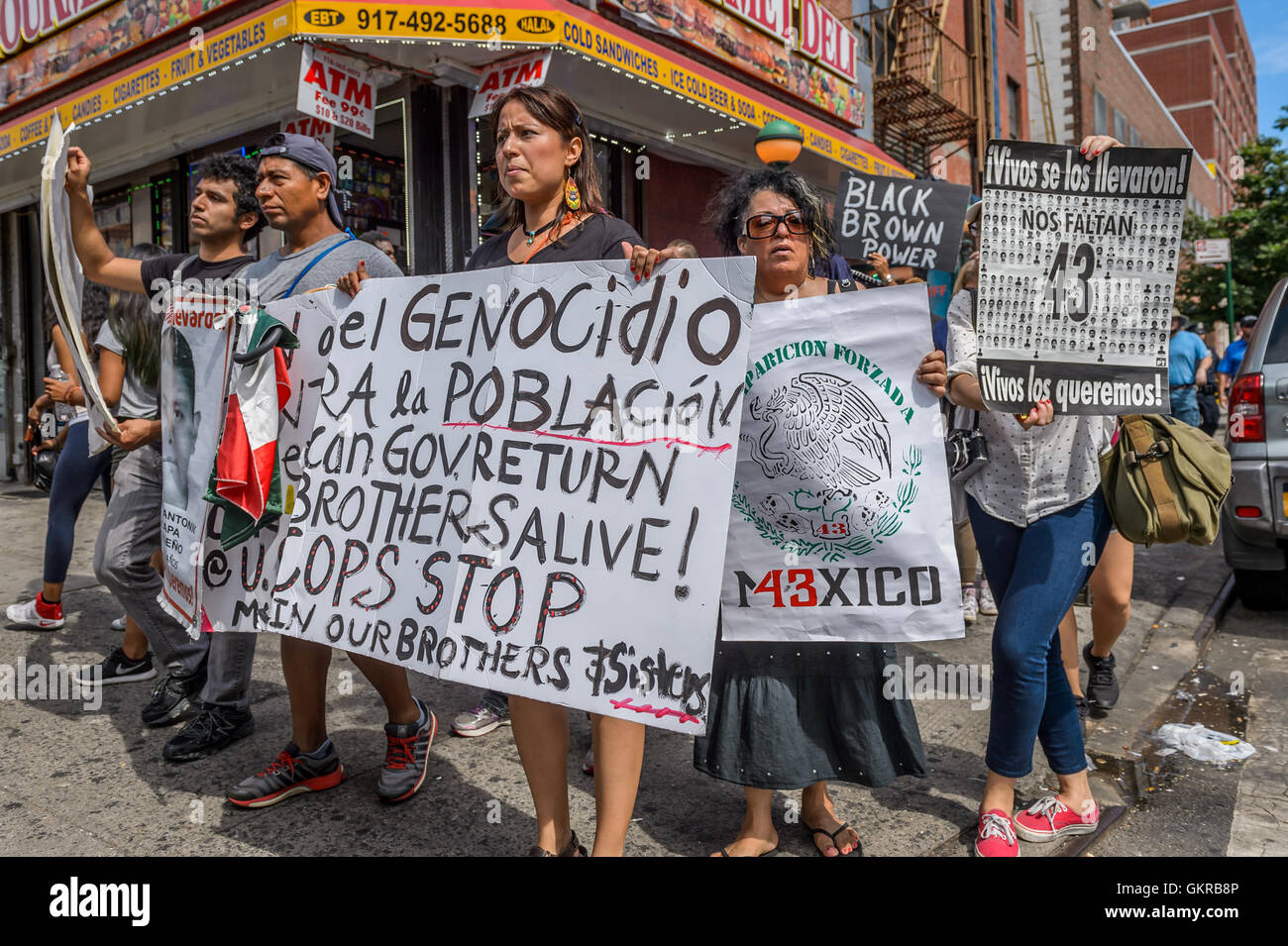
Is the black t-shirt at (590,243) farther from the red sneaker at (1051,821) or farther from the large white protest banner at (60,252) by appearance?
the red sneaker at (1051,821)

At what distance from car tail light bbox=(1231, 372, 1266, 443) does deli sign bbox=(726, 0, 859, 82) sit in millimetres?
5993

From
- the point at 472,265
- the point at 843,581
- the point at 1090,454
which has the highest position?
the point at 472,265

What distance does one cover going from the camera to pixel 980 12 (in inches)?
624

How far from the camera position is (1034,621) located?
2.64 meters

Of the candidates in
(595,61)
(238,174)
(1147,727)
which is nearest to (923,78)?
(595,61)

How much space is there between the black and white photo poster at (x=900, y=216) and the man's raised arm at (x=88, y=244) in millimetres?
4087

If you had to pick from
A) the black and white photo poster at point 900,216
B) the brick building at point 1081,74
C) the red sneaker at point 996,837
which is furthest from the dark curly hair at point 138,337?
the brick building at point 1081,74

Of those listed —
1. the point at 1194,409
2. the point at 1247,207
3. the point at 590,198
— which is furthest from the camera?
the point at 1247,207

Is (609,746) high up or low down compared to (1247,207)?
down
